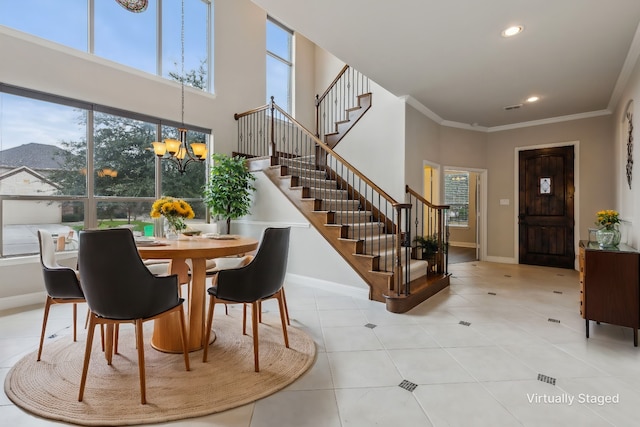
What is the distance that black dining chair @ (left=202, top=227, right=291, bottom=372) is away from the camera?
2234 millimetres

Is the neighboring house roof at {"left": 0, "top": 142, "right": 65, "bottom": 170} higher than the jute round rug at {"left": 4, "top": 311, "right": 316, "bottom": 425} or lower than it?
higher

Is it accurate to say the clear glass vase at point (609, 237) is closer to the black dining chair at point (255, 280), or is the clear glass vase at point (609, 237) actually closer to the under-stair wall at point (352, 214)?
the under-stair wall at point (352, 214)

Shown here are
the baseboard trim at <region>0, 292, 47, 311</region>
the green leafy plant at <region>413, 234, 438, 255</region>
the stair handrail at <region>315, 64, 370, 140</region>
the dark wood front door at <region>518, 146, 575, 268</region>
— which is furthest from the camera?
the dark wood front door at <region>518, 146, 575, 268</region>

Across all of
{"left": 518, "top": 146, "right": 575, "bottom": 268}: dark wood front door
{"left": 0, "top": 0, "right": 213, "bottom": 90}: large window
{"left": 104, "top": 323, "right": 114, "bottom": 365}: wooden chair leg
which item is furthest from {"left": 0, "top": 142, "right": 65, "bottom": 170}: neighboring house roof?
{"left": 518, "top": 146, "right": 575, "bottom": 268}: dark wood front door

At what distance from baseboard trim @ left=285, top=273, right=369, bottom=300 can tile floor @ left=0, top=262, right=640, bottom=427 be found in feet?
0.62

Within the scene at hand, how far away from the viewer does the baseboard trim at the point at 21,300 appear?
3.51 metres

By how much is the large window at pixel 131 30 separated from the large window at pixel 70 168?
865mm

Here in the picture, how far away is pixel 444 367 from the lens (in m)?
2.27

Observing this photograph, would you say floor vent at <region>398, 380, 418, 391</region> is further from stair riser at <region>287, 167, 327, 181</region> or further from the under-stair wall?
stair riser at <region>287, 167, 327, 181</region>

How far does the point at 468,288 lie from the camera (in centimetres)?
452

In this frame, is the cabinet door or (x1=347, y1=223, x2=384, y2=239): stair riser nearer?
the cabinet door

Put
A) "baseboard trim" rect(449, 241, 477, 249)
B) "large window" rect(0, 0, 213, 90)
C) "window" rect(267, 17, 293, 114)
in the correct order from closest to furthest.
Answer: "large window" rect(0, 0, 213, 90)
"window" rect(267, 17, 293, 114)
"baseboard trim" rect(449, 241, 477, 249)

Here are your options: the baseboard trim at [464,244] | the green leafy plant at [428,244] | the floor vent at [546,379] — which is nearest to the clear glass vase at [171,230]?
the floor vent at [546,379]

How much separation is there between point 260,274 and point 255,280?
56 millimetres
